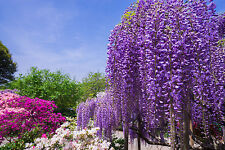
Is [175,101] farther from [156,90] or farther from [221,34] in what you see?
[221,34]

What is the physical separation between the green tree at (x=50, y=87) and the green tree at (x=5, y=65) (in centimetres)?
1260

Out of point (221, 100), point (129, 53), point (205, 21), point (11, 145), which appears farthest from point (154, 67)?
point (11, 145)

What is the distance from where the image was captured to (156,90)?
2918 millimetres

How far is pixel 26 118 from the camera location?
22.4 feet

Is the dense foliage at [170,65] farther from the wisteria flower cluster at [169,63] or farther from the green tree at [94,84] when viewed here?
the green tree at [94,84]

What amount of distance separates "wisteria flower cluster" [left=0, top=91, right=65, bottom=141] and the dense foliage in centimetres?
395

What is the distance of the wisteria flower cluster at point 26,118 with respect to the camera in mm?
6258

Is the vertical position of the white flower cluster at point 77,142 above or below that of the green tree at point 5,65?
below

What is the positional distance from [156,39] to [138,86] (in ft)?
4.41

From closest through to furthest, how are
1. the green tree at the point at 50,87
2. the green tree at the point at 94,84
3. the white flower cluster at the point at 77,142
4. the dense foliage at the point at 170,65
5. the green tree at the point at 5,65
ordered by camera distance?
the dense foliage at the point at 170,65 → the white flower cluster at the point at 77,142 → the green tree at the point at 50,87 → the green tree at the point at 94,84 → the green tree at the point at 5,65

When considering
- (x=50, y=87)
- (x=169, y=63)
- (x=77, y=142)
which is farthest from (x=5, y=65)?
(x=169, y=63)

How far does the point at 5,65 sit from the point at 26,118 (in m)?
24.7

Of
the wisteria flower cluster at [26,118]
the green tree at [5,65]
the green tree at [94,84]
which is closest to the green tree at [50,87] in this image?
the green tree at [94,84]

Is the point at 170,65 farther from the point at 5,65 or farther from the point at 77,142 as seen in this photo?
the point at 5,65
